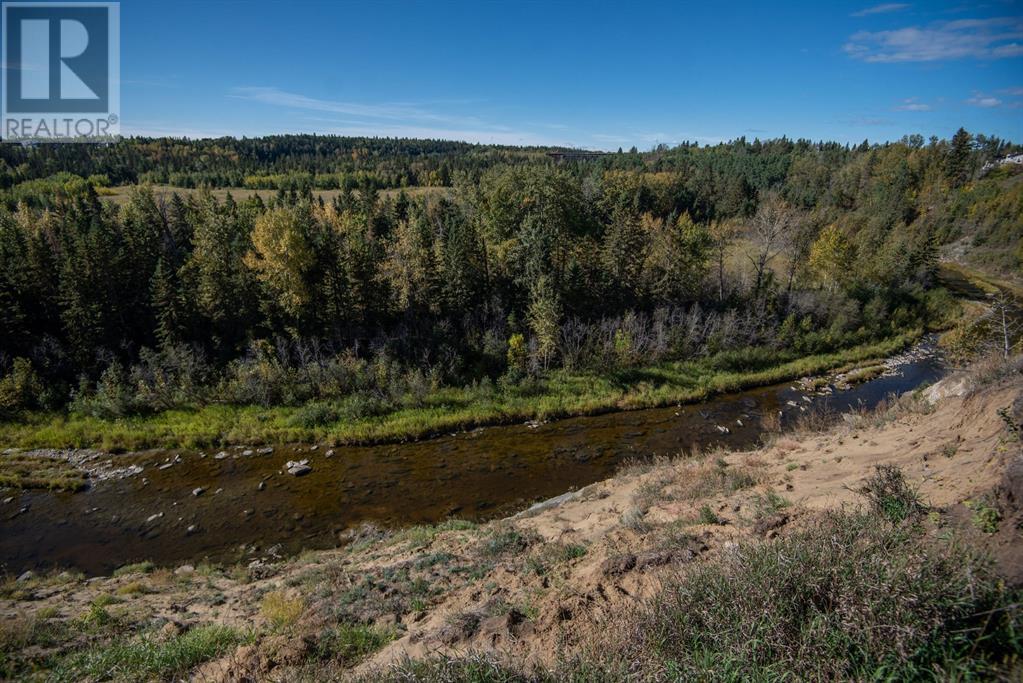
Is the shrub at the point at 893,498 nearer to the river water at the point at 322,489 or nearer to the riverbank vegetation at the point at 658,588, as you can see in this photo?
the riverbank vegetation at the point at 658,588

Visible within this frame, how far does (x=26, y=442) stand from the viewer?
27406 mm

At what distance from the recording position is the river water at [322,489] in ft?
64.3

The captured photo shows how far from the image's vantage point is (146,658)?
29.6 feet

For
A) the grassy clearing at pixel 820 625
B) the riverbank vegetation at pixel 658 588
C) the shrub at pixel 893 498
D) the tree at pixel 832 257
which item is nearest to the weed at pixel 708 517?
the riverbank vegetation at pixel 658 588

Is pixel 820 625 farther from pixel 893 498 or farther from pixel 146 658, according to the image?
pixel 146 658

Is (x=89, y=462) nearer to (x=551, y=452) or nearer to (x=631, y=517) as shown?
(x=551, y=452)

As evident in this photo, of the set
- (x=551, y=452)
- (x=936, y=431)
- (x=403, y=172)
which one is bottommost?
(x=551, y=452)

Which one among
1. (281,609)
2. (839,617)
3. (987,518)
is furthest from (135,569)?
(987,518)

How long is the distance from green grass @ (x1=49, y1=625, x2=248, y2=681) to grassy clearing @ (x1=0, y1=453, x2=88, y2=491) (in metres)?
19.0

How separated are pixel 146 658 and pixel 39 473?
23627 mm

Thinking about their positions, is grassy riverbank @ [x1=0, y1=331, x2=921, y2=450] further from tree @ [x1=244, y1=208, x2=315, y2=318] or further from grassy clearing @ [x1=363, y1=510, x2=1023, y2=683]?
grassy clearing @ [x1=363, y1=510, x2=1023, y2=683]

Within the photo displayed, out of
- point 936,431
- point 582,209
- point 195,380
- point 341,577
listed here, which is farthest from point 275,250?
point 936,431

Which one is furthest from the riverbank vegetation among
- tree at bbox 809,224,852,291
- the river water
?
tree at bbox 809,224,852,291

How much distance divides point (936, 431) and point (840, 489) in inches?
199
